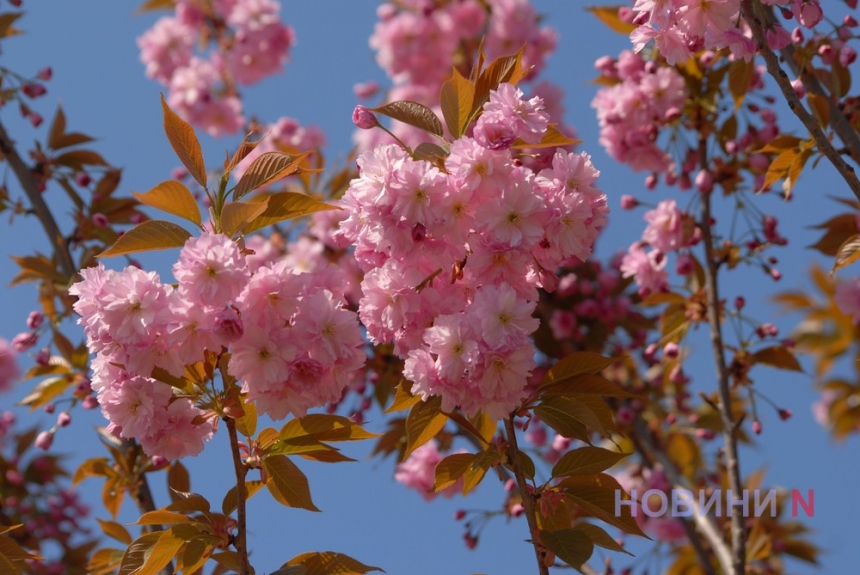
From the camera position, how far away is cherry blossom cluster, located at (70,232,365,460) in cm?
140

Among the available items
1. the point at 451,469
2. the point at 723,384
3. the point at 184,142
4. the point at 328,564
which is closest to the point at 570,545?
the point at 451,469

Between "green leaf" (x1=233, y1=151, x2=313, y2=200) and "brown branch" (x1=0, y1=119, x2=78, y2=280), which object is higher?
"brown branch" (x1=0, y1=119, x2=78, y2=280)

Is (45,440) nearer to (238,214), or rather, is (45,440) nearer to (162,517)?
(162,517)

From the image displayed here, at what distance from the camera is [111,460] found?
2412 mm

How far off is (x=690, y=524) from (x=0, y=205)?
2.35 metres

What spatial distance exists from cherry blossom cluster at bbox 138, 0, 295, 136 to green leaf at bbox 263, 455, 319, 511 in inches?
142

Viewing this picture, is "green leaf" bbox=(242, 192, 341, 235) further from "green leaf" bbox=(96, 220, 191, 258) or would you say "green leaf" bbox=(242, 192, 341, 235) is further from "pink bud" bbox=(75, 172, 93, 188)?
"pink bud" bbox=(75, 172, 93, 188)

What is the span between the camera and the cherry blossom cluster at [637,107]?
2.71m

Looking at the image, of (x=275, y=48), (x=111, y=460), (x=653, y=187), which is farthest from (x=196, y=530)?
(x=275, y=48)

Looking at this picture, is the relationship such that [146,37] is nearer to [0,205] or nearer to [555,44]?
[555,44]

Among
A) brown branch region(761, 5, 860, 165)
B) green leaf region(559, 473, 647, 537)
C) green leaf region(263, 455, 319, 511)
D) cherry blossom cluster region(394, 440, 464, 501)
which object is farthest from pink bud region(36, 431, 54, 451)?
brown branch region(761, 5, 860, 165)

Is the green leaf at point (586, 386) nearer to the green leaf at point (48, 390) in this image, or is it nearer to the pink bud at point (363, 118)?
the pink bud at point (363, 118)

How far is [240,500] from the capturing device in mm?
1522

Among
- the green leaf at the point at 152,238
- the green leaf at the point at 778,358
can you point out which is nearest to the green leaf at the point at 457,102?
the green leaf at the point at 152,238
